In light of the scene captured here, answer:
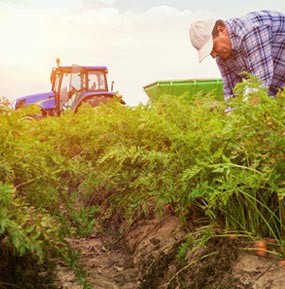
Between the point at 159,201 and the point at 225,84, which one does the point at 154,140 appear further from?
the point at 225,84

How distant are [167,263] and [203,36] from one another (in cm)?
262

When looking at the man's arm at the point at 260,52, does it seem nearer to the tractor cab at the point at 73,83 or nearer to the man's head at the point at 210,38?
the man's head at the point at 210,38

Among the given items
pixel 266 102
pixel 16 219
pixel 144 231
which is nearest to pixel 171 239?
pixel 144 231

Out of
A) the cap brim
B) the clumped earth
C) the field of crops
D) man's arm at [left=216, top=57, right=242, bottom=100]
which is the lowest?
the clumped earth

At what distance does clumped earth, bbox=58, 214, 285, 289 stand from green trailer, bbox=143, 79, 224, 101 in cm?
513

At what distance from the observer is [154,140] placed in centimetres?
445

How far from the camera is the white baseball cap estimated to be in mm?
5375

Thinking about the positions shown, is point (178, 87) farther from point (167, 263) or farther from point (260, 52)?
point (167, 263)

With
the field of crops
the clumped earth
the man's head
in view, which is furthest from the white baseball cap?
the clumped earth

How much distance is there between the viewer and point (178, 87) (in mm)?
10141

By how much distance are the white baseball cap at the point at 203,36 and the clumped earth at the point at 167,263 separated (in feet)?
6.05

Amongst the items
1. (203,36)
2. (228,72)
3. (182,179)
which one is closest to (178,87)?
(228,72)

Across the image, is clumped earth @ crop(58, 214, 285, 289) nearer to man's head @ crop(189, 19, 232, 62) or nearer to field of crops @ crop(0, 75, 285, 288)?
field of crops @ crop(0, 75, 285, 288)

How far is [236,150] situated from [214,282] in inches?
31.9
